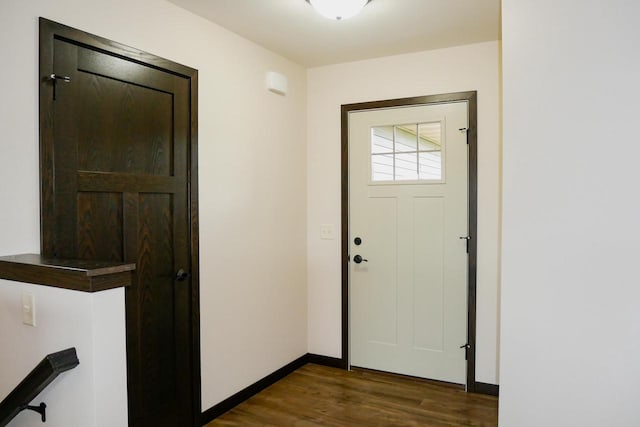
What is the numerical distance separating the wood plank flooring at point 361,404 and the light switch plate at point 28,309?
152 cm

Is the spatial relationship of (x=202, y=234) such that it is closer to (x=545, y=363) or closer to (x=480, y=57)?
(x=545, y=363)

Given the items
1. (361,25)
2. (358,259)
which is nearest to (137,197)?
(361,25)

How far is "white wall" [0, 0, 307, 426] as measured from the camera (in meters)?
1.92

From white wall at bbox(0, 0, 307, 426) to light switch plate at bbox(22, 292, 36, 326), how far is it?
146mm

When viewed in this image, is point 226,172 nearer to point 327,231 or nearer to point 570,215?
point 327,231

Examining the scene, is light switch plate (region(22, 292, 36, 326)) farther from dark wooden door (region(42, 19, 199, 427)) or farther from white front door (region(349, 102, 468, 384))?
white front door (region(349, 102, 468, 384))

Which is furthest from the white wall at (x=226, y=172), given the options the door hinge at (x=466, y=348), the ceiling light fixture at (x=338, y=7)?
the door hinge at (x=466, y=348)

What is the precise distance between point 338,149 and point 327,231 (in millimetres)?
709

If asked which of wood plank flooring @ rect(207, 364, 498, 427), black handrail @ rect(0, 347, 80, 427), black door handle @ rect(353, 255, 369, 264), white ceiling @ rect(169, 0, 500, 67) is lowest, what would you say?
wood plank flooring @ rect(207, 364, 498, 427)

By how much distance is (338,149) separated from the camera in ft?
12.6

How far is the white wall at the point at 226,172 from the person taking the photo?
1916 mm

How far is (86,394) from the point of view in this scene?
1519 mm

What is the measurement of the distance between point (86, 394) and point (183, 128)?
164 cm

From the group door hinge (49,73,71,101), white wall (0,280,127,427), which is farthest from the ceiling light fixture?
white wall (0,280,127,427)
